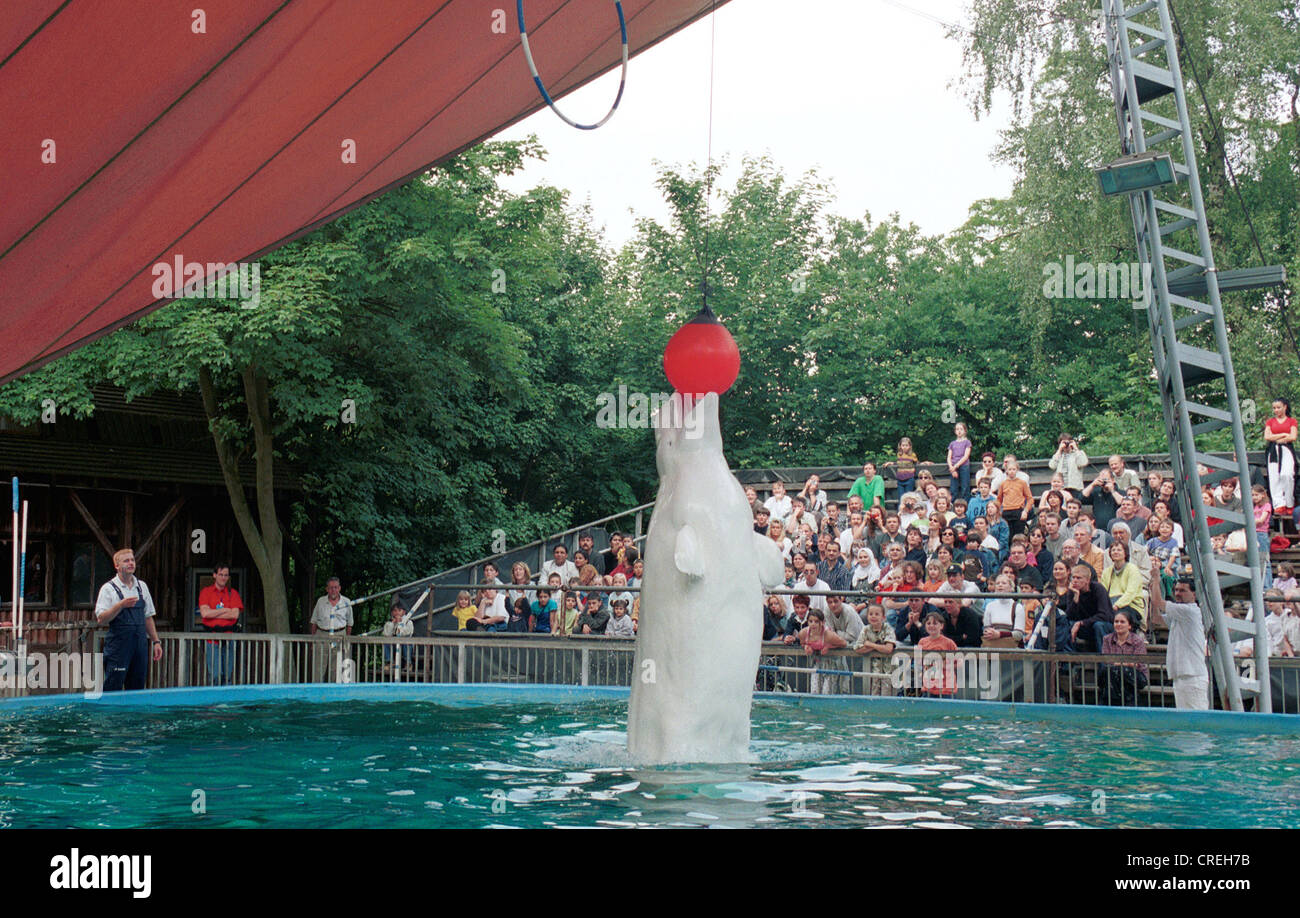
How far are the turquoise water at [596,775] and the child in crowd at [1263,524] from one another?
626cm

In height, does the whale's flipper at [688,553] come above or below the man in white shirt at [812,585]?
above

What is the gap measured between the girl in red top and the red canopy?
1160 cm

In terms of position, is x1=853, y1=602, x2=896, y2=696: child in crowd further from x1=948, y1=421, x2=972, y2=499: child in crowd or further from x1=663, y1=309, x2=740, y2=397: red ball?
x1=948, y1=421, x2=972, y2=499: child in crowd

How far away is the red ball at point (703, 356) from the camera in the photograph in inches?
266

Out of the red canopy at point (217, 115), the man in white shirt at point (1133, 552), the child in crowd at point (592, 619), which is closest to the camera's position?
the red canopy at point (217, 115)

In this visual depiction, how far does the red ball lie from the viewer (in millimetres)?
6754

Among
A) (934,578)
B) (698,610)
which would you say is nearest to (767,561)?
(698,610)

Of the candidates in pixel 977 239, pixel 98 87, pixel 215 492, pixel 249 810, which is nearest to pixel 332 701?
pixel 249 810

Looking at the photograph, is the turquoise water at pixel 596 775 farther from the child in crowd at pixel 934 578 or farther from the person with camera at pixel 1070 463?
the person with camera at pixel 1070 463

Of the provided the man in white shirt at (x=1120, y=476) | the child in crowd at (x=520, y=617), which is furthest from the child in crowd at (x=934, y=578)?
the child in crowd at (x=520, y=617)

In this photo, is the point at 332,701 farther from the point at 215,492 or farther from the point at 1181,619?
the point at 215,492

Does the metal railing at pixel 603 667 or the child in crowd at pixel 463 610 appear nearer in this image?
the metal railing at pixel 603 667

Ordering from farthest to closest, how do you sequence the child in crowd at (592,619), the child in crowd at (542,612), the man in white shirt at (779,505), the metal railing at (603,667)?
the man in white shirt at (779,505), the child in crowd at (542,612), the child in crowd at (592,619), the metal railing at (603,667)

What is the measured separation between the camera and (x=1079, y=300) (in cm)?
3525
